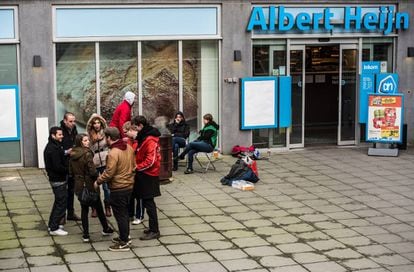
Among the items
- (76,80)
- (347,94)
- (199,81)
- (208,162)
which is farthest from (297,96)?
(76,80)

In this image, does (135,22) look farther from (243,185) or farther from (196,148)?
(243,185)

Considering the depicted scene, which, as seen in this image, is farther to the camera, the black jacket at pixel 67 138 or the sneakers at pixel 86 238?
the black jacket at pixel 67 138

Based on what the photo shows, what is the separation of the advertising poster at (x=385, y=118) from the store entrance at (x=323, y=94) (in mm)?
1268

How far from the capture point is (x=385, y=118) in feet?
55.2

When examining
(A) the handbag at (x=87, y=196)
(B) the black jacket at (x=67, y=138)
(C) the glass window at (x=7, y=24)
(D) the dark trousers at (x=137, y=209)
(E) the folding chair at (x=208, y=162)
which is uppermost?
(C) the glass window at (x=7, y=24)

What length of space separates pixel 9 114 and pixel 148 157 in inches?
247

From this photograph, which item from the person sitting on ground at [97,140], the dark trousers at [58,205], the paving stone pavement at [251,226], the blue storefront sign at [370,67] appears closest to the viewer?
the paving stone pavement at [251,226]

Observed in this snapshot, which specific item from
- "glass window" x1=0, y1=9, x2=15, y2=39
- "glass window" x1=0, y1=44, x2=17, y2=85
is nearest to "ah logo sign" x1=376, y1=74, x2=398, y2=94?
"glass window" x1=0, y1=44, x2=17, y2=85

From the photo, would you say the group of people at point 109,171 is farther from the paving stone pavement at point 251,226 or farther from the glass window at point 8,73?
the glass window at point 8,73

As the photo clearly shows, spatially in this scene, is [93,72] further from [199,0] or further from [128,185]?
[128,185]

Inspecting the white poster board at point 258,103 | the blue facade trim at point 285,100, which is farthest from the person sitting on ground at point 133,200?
the blue facade trim at point 285,100

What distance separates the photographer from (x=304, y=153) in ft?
56.3

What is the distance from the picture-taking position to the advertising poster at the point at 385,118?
54.9 feet

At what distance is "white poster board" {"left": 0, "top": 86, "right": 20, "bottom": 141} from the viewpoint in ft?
49.5
